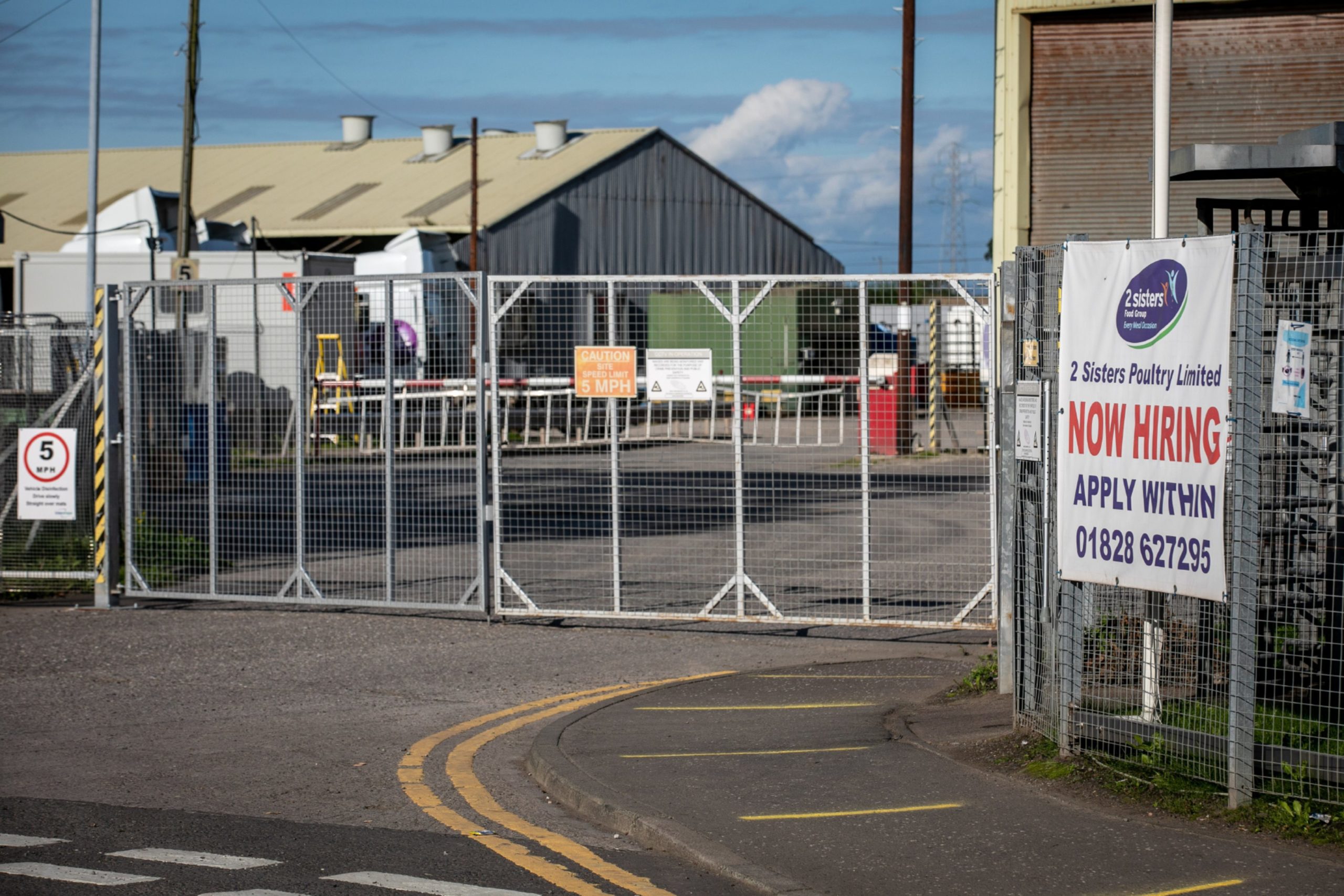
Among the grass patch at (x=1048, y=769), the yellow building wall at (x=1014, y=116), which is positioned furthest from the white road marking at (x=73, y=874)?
the yellow building wall at (x=1014, y=116)

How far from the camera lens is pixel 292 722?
856cm

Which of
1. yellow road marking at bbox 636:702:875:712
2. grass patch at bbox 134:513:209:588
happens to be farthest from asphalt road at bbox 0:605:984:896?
grass patch at bbox 134:513:209:588

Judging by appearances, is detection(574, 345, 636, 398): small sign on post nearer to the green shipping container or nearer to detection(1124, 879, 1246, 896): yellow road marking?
the green shipping container

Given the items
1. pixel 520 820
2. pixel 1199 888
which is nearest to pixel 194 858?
pixel 520 820

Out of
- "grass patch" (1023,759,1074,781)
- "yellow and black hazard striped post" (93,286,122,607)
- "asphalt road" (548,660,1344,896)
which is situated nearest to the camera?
"asphalt road" (548,660,1344,896)

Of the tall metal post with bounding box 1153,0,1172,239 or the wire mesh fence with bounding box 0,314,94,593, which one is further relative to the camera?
the wire mesh fence with bounding box 0,314,94,593

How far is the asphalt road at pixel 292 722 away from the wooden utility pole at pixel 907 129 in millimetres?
19296

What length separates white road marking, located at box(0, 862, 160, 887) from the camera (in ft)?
18.3

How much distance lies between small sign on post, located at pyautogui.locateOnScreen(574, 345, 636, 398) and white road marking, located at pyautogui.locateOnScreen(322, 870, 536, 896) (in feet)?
20.5

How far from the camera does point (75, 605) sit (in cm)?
1303

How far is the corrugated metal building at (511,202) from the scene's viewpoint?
47875 mm

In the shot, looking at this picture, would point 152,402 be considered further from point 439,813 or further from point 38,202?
point 38,202

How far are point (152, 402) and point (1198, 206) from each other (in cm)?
914

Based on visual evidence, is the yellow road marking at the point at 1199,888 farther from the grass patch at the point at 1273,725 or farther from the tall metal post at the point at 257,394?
the tall metal post at the point at 257,394
